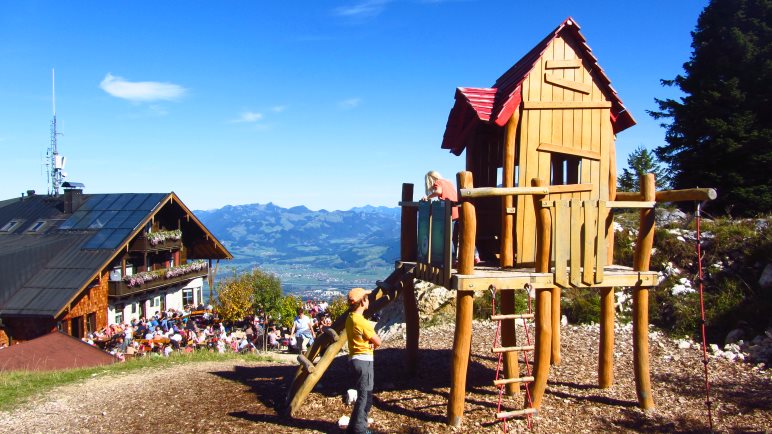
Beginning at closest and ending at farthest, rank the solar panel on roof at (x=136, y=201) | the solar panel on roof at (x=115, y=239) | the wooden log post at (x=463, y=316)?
1. the wooden log post at (x=463, y=316)
2. the solar panel on roof at (x=115, y=239)
3. the solar panel on roof at (x=136, y=201)

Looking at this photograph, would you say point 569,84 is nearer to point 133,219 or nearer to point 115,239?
point 115,239

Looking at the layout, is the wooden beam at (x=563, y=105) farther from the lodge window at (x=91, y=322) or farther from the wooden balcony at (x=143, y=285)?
the lodge window at (x=91, y=322)

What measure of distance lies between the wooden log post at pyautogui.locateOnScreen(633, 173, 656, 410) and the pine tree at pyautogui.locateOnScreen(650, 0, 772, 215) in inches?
592

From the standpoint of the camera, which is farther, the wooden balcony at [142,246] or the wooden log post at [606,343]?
the wooden balcony at [142,246]

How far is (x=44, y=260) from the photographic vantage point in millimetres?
29984

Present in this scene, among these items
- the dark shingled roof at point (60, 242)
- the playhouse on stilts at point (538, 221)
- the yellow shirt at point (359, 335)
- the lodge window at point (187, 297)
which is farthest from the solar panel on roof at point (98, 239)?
the yellow shirt at point (359, 335)

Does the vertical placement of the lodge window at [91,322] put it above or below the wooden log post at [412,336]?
below

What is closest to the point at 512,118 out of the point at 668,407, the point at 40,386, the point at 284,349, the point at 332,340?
the point at 332,340

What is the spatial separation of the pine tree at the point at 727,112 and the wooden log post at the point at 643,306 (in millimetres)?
15025

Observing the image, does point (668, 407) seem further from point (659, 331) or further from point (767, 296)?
point (767, 296)

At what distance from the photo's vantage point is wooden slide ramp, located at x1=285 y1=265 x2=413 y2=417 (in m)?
8.29

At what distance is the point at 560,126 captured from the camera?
824 centimetres

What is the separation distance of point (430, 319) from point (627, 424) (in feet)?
29.2

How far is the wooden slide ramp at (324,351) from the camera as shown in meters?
8.29
